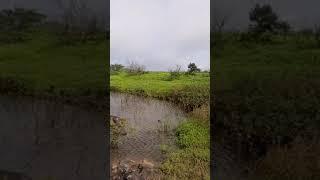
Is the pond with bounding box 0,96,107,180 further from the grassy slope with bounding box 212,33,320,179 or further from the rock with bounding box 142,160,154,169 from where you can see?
the grassy slope with bounding box 212,33,320,179

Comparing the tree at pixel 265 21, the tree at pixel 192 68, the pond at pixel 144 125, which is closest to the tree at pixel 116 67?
the pond at pixel 144 125

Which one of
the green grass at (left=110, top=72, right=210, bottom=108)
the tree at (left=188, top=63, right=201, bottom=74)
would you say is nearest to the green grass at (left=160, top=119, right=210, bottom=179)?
the green grass at (left=110, top=72, right=210, bottom=108)

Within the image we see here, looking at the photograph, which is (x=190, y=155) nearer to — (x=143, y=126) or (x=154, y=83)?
(x=143, y=126)

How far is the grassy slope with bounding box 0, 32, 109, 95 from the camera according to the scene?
293 inches

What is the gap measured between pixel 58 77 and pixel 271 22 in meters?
3.51

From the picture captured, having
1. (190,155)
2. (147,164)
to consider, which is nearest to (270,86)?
(190,155)

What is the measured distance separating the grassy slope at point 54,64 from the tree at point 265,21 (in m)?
2.52

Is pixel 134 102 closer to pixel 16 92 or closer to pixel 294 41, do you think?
pixel 16 92

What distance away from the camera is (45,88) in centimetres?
750

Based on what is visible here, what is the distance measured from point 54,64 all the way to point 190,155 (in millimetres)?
2833

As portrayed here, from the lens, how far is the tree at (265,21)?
7.75 meters

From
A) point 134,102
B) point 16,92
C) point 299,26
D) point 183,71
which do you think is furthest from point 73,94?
point 299,26

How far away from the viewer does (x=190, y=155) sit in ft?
28.1

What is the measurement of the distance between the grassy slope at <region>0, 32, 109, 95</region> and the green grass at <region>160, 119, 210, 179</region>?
179 cm
